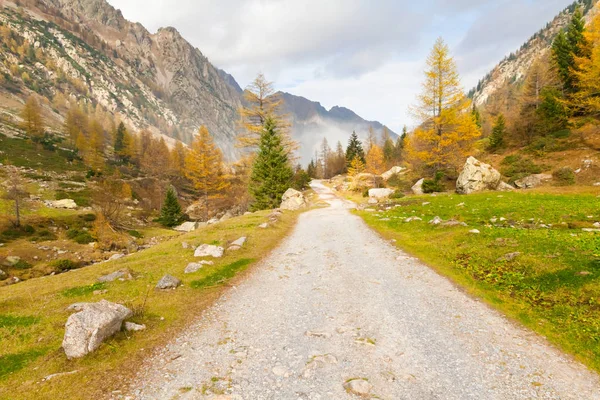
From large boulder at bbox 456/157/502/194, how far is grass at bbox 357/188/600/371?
461 inches

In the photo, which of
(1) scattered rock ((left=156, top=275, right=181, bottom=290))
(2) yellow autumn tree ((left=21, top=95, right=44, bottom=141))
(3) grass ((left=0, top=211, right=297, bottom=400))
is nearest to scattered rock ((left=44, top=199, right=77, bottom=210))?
(3) grass ((left=0, top=211, right=297, bottom=400))

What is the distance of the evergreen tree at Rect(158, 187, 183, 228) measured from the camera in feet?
184

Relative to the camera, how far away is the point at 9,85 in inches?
6161

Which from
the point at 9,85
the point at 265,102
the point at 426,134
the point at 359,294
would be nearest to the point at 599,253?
the point at 359,294

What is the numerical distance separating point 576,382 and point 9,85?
241 meters

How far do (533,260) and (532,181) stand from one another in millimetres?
30055

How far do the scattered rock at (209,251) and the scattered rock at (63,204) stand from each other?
176 feet

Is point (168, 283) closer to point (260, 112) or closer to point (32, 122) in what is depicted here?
point (260, 112)

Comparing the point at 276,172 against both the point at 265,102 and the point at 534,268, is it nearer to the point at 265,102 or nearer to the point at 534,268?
the point at 265,102

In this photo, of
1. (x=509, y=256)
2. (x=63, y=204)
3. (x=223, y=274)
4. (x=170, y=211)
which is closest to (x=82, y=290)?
(x=223, y=274)

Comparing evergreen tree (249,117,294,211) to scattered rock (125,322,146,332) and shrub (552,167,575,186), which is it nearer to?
scattered rock (125,322,146,332)

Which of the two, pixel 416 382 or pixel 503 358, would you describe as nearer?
pixel 416 382

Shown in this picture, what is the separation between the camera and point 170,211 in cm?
5653

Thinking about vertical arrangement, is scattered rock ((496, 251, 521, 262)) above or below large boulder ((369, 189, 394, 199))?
below
